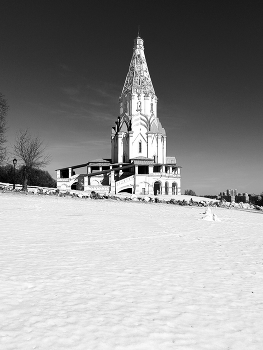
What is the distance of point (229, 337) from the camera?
3.27 meters

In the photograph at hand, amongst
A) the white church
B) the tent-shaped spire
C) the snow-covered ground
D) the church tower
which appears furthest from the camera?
the tent-shaped spire

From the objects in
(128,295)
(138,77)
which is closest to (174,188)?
(138,77)

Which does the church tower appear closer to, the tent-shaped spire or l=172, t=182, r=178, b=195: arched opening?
the tent-shaped spire

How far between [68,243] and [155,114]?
56893 millimetres

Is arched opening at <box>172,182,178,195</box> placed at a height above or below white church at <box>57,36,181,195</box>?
below

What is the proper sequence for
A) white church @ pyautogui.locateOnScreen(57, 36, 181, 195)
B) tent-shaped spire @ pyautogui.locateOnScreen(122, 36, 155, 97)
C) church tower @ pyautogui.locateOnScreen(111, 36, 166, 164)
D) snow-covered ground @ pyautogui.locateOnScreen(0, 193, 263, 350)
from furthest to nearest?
tent-shaped spire @ pyautogui.locateOnScreen(122, 36, 155, 97) < church tower @ pyautogui.locateOnScreen(111, 36, 166, 164) < white church @ pyautogui.locateOnScreen(57, 36, 181, 195) < snow-covered ground @ pyautogui.locateOnScreen(0, 193, 263, 350)

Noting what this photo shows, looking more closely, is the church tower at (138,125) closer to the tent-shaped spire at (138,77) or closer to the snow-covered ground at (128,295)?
the tent-shaped spire at (138,77)

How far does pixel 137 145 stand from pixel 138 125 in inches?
167

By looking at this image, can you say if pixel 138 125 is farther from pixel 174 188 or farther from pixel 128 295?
pixel 128 295

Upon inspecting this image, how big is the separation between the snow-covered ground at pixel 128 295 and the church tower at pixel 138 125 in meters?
50.4

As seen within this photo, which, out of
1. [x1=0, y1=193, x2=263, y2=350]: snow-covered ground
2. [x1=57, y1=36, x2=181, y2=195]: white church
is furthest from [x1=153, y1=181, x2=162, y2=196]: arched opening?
[x1=0, y1=193, x2=263, y2=350]: snow-covered ground

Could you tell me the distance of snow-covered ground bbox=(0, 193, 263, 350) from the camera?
318 cm

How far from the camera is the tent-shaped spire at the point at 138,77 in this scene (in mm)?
61250

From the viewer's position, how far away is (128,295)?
4387 millimetres
